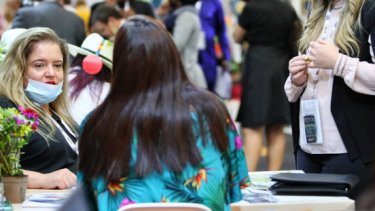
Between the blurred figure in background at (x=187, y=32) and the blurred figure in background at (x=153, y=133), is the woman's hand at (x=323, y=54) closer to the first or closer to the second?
the blurred figure in background at (x=153, y=133)

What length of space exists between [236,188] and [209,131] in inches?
10.0

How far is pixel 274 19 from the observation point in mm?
7027

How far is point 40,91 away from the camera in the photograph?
13.5 feet

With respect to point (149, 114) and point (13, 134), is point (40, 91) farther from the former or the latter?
point (149, 114)

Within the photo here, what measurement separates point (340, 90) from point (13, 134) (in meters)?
1.31

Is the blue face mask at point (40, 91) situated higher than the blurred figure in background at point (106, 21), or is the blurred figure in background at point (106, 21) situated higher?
the blue face mask at point (40, 91)

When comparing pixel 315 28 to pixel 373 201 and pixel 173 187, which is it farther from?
pixel 373 201

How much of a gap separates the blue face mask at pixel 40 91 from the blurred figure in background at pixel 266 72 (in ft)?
10.5

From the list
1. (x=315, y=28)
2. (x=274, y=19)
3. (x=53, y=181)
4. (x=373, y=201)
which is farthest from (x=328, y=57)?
(x=274, y=19)

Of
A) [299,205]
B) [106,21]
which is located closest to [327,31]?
[299,205]

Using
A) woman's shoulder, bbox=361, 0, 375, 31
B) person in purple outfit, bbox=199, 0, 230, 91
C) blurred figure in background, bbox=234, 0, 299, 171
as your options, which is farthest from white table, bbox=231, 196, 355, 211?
person in purple outfit, bbox=199, 0, 230, 91

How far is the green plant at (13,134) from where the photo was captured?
342 centimetres

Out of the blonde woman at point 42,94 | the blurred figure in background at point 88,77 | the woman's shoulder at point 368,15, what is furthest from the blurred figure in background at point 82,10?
the woman's shoulder at point 368,15

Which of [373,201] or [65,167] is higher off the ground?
[373,201]
